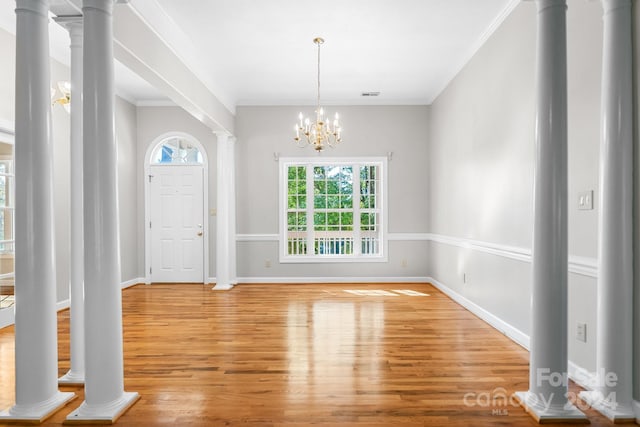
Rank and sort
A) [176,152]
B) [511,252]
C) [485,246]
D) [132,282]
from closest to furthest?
[511,252]
[485,246]
[132,282]
[176,152]

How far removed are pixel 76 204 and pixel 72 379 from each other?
46.8 inches

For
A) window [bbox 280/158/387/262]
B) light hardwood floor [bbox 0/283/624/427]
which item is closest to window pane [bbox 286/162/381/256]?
window [bbox 280/158/387/262]

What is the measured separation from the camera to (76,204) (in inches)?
104

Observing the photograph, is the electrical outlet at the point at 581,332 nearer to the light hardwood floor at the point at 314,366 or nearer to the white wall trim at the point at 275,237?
the light hardwood floor at the point at 314,366

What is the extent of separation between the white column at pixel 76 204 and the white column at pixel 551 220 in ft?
9.38

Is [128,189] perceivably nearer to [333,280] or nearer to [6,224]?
[6,224]

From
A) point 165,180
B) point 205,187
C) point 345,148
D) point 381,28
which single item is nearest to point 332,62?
point 381,28

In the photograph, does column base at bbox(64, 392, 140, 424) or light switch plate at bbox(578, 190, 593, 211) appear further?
light switch plate at bbox(578, 190, 593, 211)

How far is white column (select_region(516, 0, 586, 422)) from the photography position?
2221mm

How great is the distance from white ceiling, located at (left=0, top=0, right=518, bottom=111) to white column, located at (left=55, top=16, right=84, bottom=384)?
2.34ft

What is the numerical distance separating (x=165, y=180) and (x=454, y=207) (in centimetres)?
471

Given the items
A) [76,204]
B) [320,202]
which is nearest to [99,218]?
[76,204]

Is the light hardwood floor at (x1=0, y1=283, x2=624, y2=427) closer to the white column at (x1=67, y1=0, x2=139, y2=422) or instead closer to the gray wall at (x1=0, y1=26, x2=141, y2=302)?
the white column at (x1=67, y1=0, x2=139, y2=422)

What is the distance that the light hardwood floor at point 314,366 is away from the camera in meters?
2.33
